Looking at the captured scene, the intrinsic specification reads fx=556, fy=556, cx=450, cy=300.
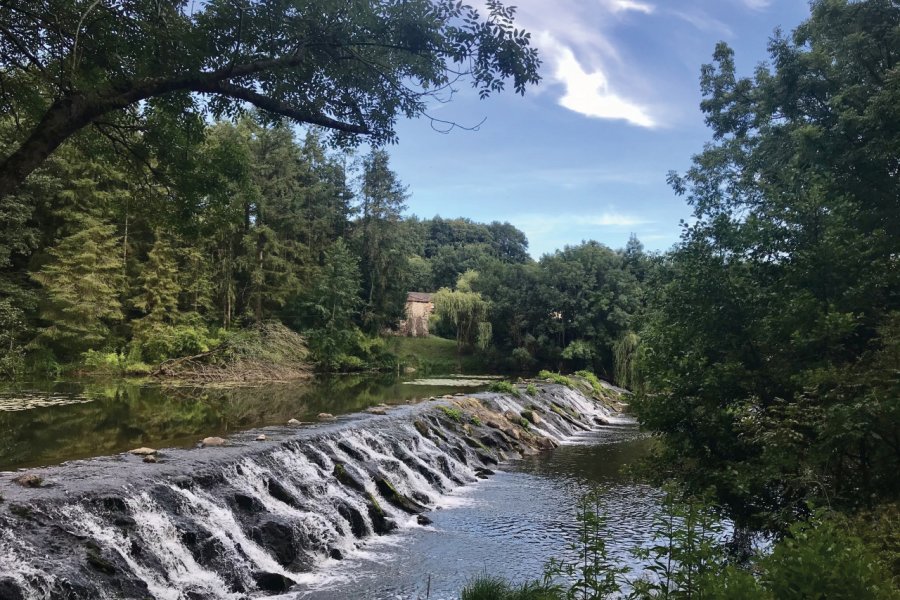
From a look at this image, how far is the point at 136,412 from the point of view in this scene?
16.5 meters

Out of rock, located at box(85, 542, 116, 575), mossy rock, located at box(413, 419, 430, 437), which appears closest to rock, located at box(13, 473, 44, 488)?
rock, located at box(85, 542, 116, 575)

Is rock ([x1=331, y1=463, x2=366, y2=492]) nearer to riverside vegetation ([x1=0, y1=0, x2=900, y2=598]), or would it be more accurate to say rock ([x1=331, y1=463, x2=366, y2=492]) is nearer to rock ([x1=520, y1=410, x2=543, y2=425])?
riverside vegetation ([x1=0, y1=0, x2=900, y2=598])

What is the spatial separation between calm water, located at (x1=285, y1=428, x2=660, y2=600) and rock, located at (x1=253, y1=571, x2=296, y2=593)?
180 mm

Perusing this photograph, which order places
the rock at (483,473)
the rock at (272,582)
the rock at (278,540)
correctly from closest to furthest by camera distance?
the rock at (272,582)
the rock at (278,540)
the rock at (483,473)

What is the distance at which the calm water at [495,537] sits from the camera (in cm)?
734

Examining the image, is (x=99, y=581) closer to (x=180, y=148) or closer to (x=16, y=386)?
(x=180, y=148)

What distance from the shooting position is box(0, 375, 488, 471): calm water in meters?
11.5

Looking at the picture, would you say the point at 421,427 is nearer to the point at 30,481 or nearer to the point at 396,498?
the point at 396,498

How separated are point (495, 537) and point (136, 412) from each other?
40.8 feet

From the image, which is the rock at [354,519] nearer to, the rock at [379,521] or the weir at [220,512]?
the weir at [220,512]

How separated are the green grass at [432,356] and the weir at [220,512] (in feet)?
102

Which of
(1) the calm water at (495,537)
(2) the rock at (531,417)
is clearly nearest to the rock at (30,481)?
(1) the calm water at (495,537)

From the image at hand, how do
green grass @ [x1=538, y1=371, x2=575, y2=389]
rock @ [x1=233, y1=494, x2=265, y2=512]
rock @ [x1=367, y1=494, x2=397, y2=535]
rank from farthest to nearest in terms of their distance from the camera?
green grass @ [x1=538, y1=371, x2=575, y2=389] < rock @ [x1=367, y1=494, x2=397, y2=535] < rock @ [x1=233, y1=494, x2=265, y2=512]

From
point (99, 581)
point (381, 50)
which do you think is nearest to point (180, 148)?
point (381, 50)
